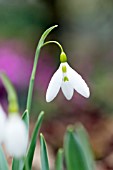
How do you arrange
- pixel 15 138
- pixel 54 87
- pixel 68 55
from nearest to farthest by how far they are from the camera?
pixel 15 138 → pixel 54 87 → pixel 68 55

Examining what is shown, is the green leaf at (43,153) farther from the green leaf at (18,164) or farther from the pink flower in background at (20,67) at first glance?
the pink flower in background at (20,67)

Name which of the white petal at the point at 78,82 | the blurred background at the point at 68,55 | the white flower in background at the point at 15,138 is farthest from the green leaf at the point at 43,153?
the blurred background at the point at 68,55

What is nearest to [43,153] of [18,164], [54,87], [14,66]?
[18,164]

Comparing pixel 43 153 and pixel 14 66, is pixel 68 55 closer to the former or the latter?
pixel 14 66

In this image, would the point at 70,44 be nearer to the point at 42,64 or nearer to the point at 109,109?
the point at 42,64

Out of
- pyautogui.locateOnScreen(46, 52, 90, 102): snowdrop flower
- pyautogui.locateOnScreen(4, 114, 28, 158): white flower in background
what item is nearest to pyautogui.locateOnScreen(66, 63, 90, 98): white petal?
pyautogui.locateOnScreen(46, 52, 90, 102): snowdrop flower

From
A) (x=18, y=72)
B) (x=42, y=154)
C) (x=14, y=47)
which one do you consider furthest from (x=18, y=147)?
(x=14, y=47)
